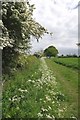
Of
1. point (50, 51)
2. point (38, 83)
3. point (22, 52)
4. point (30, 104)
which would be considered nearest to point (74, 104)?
point (38, 83)

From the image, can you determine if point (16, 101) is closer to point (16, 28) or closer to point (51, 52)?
point (16, 28)

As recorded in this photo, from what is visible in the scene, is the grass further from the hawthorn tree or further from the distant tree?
the distant tree

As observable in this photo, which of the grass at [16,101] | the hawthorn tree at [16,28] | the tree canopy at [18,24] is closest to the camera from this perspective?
the grass at [16,101]

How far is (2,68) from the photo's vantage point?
607 inches

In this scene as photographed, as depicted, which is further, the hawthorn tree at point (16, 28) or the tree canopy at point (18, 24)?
the hawthorn tree at point (16, 28)

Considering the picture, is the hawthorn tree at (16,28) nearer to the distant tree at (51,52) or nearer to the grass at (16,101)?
the grass at (16,101)

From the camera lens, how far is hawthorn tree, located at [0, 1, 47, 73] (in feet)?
47.2

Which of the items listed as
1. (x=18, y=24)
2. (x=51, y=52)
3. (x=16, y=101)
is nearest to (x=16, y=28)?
(x=18, y=24)

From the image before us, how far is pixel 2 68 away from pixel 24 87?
1213 millimetres

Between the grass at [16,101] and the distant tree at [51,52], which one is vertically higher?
the distant tree at [51,52]

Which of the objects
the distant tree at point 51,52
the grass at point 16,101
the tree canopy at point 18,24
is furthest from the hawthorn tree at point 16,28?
the distant tree at point 51,52

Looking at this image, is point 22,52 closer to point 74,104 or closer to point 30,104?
point 74,104

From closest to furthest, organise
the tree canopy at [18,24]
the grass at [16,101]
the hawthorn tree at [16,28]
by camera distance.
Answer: the grass at [16,101]
the tree canopy at [18,24]
the hawthorn tree at [16,28]

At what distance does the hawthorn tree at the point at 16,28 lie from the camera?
14.4m
